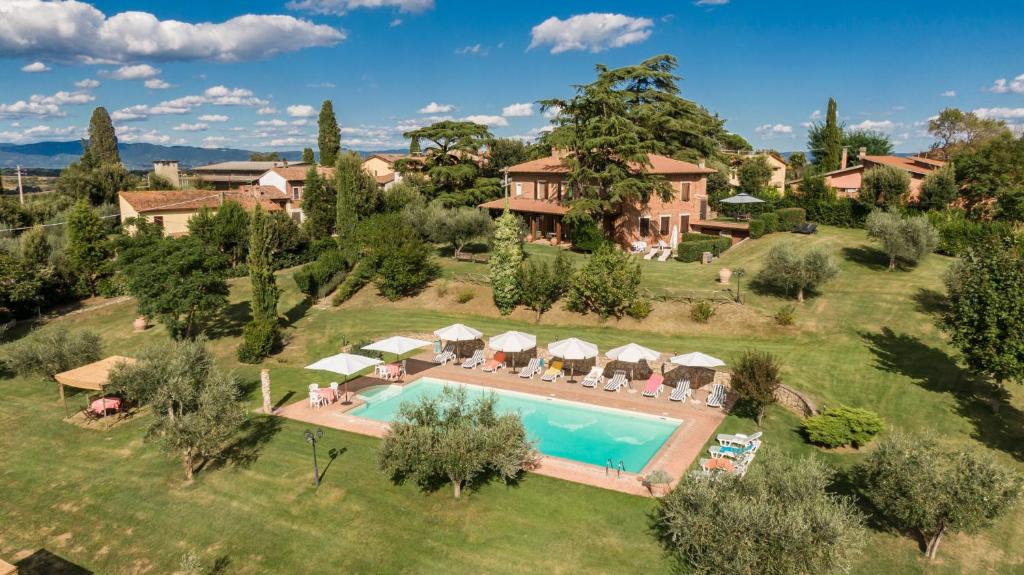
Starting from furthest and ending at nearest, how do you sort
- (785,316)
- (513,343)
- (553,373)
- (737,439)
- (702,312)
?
(702,312), (785,316), (513,343), (553,373), (737,439)

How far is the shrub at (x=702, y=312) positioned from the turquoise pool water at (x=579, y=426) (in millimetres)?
9890

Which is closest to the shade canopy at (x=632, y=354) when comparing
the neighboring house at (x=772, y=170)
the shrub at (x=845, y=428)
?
the shrub at (x=845, y=428)

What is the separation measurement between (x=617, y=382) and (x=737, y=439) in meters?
6.40

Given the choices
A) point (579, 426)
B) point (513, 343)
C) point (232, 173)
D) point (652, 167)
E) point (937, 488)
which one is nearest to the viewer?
point (937, 488)

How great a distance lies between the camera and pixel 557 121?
45156 mm

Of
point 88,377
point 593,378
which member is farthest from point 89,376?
point 593,378

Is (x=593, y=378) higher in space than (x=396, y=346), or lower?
lower

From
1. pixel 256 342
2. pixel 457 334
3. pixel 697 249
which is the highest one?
pixel 697 249

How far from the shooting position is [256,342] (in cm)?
2902

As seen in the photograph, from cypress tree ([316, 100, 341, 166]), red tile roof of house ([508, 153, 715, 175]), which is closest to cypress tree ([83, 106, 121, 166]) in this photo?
cypress tree ([316, 100, 341, 166])

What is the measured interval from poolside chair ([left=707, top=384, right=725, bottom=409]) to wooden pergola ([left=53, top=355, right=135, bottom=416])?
74.3 ft

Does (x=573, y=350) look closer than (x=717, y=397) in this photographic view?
No

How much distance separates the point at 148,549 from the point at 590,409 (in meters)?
14.7

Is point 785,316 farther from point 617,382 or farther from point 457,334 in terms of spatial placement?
point 457,334
